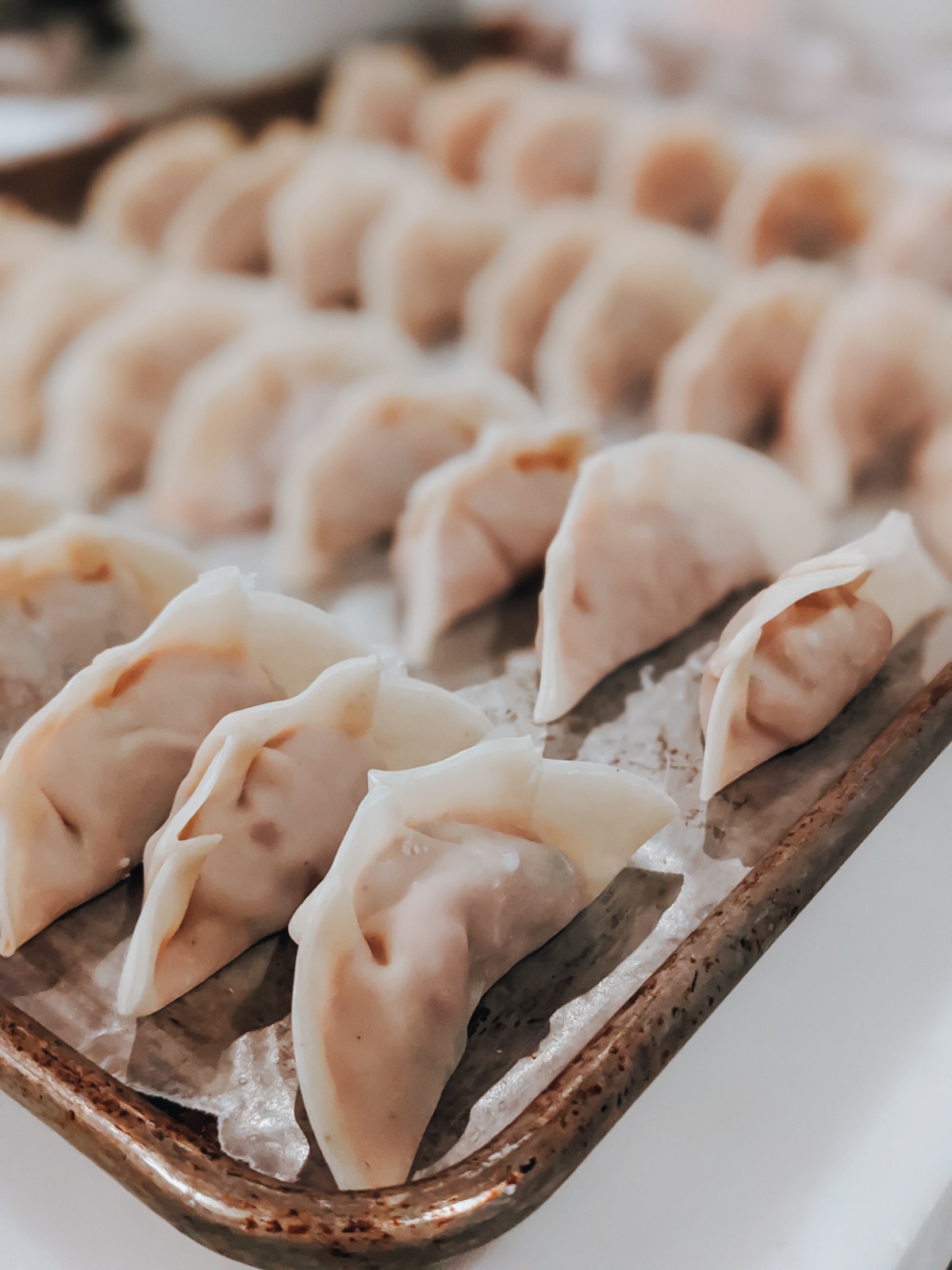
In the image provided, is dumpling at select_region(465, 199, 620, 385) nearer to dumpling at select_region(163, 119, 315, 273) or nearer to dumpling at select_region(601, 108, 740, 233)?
dumpling at select_region(601, 108, 740, 233)

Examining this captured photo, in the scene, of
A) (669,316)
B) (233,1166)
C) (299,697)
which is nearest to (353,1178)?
(233,1166)

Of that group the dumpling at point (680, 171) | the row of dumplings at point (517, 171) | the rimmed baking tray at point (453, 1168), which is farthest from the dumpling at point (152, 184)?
the rimmed baking tray at point (453, 1168)

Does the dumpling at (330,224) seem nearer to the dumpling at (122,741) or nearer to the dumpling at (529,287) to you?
the dumpling at (529,287)

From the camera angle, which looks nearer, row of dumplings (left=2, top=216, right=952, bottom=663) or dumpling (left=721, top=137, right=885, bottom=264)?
row of dumplings (left=2, top=216, right=952, bottom=663)

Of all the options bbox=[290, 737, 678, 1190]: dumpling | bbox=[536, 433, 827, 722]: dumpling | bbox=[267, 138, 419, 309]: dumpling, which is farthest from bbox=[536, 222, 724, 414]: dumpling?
bbox=[290, 737, 678, 1190]: dumpling

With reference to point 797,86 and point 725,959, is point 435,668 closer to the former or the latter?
point 725,959
